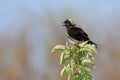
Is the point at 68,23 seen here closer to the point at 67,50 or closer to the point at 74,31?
the point at 74,31

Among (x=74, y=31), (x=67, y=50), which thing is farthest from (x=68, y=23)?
(x=67, y=50)

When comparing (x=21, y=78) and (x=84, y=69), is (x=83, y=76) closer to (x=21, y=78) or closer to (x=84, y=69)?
(x=84, y=69)

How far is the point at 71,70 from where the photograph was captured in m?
2.45

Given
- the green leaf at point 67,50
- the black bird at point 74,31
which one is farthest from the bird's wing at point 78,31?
the green leaf at point 67,50

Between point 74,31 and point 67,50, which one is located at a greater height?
point 74,31

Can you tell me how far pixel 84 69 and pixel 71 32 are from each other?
1.06m

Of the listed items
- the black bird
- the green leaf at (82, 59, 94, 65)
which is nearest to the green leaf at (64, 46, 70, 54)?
the green leaf at (82, 59, 94, 65)

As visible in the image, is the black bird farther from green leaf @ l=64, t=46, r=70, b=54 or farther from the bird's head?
green leaf @ l=64, t=46, r=70, b=54

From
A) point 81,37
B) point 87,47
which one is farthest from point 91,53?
point 81,37

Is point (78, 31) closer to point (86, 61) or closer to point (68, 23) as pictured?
point (68, 23)

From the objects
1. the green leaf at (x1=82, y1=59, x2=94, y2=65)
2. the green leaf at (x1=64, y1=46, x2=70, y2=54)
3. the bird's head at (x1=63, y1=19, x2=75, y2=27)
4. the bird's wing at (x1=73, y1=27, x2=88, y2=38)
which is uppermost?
the bird's head at (x1=63, y1=19, x2=75, y2=27)

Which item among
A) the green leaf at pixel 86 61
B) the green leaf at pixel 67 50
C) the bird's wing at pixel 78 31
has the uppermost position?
the bird's wing at pixel 78 31

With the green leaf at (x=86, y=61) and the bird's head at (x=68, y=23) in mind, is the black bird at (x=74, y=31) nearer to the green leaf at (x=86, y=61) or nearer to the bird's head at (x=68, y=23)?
the bird's head at (x=68, y=23)

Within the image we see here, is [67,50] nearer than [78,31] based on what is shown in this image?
Yes
